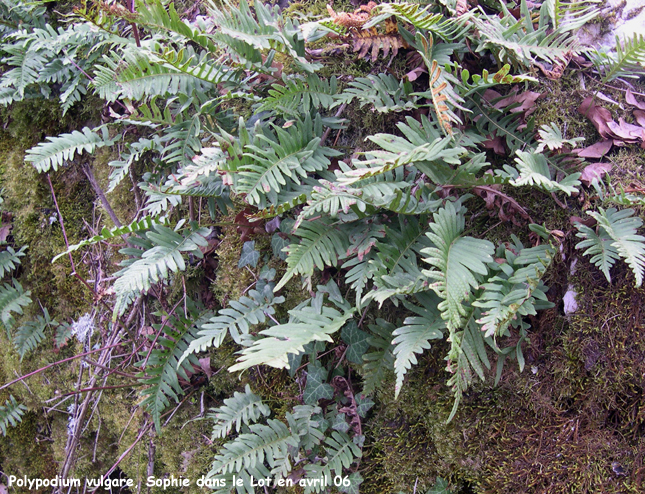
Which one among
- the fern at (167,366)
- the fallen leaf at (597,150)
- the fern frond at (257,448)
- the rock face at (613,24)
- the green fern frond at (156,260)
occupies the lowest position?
the fern frond at (257,448)

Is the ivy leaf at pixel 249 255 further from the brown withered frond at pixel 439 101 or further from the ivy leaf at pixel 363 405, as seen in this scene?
the brown withered frond at pixel 439 101

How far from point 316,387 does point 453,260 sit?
A: 1.00 m

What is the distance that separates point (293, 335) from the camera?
1819mm

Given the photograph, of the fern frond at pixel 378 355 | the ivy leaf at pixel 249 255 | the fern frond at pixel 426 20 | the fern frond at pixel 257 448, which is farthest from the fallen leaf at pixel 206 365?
the fern frond at pixel 426 20

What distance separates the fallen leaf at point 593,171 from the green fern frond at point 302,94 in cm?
122

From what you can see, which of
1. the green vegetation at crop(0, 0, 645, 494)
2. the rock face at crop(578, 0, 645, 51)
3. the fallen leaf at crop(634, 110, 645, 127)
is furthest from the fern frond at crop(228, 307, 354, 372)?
the rock face at crop(578, 0, 645, 51)

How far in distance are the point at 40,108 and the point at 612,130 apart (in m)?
3.90

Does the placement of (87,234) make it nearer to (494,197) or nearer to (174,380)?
(174,380)

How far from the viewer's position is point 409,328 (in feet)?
5.93

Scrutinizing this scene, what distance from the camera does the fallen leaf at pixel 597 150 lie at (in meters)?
1.96

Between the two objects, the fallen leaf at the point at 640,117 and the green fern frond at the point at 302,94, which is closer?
the fallen leaf at the point at 640,117

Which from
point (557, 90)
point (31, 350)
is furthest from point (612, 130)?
point (31, 350)

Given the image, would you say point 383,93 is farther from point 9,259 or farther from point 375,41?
point 9,259

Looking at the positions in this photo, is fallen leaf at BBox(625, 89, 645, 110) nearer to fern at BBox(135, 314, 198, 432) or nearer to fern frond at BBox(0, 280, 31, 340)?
fern at BBox(135, 314, 198, 432)
